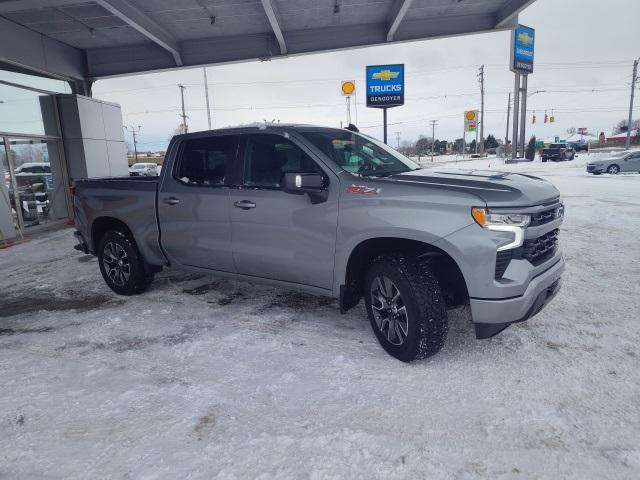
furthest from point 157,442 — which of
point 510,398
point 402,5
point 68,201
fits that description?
point 68,201

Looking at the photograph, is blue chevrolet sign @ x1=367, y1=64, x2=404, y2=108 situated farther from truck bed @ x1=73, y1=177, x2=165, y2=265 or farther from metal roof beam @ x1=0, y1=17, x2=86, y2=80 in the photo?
truck bed @ x1=73, y1=177, x2=165, y2=265

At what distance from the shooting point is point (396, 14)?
31.1 ft

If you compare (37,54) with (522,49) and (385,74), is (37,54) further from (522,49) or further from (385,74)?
(522,49)

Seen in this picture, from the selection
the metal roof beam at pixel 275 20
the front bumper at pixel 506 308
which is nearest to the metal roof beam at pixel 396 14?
the metal roof beam at pixel 275 20

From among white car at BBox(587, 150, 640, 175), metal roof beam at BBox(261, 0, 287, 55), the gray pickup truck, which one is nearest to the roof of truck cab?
the gray pickup truck

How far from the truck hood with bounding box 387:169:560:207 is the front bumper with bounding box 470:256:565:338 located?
0.59 metres

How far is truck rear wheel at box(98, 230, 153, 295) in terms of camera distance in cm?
512

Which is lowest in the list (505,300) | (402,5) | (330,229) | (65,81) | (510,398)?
(510,398)

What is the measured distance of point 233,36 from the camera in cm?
1118

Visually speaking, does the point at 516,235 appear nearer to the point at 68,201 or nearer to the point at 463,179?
the point at 463,179

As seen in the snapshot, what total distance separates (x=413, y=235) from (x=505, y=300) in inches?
30.3

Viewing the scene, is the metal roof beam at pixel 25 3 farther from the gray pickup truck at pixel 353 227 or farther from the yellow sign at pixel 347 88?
the yellow sign at pixel 347 88

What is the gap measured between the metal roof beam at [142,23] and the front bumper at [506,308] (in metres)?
8.53

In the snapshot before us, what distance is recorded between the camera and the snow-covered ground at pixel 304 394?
2361mm
